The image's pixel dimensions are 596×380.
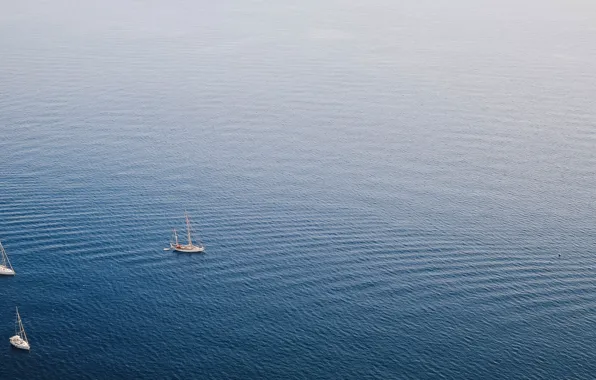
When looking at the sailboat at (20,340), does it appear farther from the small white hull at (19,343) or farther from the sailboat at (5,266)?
the sailboat at (5,266)

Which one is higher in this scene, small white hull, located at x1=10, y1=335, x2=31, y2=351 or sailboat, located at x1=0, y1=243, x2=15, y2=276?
sailboat, located at x1=0, y1=243, x2=15, y2=276

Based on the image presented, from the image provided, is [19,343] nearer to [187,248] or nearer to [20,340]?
[20,340]

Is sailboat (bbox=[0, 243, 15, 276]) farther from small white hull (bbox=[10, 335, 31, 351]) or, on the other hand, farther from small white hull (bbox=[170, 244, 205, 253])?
small white hull (bbox=[170, 244, 205, 253])

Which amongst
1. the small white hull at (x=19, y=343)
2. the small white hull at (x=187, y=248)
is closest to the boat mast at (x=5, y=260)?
the small white hull at (x=19, y=343)


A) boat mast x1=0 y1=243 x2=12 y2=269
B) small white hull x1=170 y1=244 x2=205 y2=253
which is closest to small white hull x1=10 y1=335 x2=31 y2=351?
boat mast x1=0 y1=243 x2=12 y2=269

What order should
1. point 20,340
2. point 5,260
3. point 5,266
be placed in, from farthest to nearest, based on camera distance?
point 5,260, point 5,266, point 20,340

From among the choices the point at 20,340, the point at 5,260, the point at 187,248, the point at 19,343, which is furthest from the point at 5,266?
the point at 187,248
